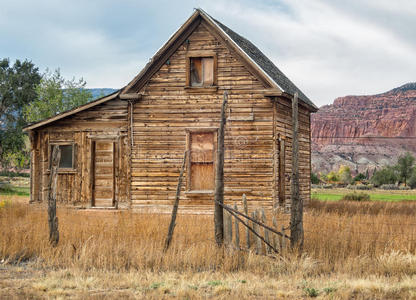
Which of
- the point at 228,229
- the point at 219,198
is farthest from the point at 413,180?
the point at 219,198

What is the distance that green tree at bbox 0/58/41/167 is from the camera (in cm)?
4459

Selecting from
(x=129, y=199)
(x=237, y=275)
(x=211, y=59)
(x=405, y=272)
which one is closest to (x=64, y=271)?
(x=237, y=275)

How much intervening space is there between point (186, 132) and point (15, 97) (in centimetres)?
3410

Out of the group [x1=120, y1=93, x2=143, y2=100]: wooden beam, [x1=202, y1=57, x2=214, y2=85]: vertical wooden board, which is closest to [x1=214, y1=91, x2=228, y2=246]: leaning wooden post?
[x1=202, y1=57, x2=214, y2=85]: vertical wooden board

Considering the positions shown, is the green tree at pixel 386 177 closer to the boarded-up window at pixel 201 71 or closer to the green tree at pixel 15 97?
the green tree at pixel 15 97

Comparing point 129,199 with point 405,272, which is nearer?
point 405,272

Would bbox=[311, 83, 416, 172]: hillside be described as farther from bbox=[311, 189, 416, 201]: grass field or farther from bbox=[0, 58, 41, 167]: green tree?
bbox=[0, 58, 41, 167]: green tree

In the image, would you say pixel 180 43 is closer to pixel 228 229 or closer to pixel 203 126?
pixel 203 126

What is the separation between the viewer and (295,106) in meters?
10.5

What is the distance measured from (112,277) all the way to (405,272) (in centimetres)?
503

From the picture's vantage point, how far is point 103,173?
62.6ft

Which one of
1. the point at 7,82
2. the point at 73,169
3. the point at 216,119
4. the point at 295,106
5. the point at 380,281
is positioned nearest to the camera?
the point at 380,281

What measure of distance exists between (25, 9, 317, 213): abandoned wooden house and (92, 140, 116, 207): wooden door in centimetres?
4

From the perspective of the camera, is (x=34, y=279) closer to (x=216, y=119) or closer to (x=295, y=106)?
(x=295, y=106)
